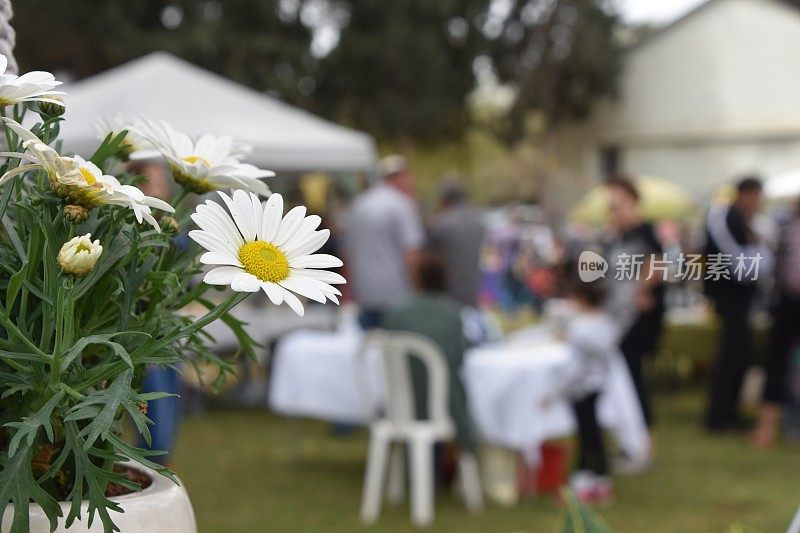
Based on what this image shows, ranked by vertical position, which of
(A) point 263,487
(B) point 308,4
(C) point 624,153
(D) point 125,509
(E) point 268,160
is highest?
(B) point 308,4

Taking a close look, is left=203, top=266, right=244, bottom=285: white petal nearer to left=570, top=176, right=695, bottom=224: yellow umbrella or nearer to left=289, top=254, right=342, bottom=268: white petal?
left=289, top=254, right=342, bottom=268: white petal

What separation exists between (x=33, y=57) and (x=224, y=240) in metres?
17.8

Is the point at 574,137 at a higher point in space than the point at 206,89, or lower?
higher

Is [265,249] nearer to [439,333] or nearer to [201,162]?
[201,162]

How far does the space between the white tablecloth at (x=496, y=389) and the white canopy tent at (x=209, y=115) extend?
5.06 feet

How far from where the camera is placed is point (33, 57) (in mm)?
17562

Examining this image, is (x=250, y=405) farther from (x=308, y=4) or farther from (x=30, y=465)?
(x=308, y=4)

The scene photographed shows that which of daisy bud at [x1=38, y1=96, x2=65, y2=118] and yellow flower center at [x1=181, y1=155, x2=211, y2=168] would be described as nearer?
daisy bud at [x1=38, y1=96, x2=65, y2=118]

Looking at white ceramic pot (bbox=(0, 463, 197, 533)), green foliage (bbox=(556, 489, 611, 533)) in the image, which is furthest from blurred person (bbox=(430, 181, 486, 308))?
white ceramic pot (bbox=(0, 463, 197, 533))

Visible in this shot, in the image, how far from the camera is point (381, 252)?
7.25 metres

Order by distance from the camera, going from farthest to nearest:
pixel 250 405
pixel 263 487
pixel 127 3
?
pixel 127 3 < pixel 250 405 < pixel 263 487

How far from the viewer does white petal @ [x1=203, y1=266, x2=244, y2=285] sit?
0.88 metres

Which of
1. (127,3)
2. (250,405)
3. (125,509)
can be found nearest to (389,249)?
(250,405)

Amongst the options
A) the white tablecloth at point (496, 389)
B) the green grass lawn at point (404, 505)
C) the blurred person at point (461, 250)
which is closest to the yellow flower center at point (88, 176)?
the green grass lawn at point (404, 505)
